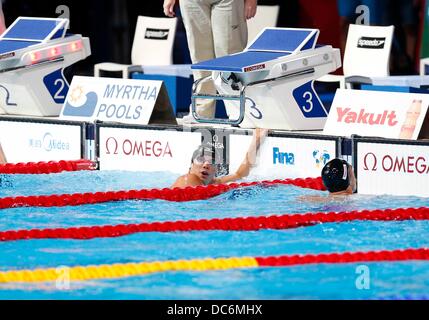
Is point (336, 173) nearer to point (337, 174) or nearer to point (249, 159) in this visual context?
point (337, 174)

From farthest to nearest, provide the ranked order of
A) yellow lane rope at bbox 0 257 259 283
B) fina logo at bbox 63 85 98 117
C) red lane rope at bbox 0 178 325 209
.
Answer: fina logo at bbox 63 85 98 117 → red lane rope at bbox 0 178 325 209 → yellow lane rope at bbox 0 257 259 283

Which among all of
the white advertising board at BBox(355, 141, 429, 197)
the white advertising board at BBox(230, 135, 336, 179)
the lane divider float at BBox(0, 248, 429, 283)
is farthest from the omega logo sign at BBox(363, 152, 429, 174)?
the lane divider float at BBox(0, 248, 429, 283)

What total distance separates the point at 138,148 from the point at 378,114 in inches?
76.1

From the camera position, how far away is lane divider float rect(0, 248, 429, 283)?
702 cm

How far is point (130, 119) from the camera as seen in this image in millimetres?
10398

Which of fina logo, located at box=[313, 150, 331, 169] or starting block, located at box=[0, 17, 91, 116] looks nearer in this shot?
fina logo, located at box=[313, 150, 331, 169]

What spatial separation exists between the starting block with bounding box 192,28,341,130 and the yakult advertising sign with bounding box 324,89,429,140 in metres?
0.53

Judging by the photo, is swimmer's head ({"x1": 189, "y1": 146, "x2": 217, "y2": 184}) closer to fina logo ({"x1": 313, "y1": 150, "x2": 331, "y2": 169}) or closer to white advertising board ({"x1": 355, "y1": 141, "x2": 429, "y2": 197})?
fina logo ({"x1": 313, "y1": 150, "x2": 331, "y2": 169})

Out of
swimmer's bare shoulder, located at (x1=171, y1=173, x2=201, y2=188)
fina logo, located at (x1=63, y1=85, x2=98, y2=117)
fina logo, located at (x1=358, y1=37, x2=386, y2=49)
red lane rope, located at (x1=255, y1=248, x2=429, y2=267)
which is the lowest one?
swimmer's bare shoulder, located at (x1=171, y1=173, x2=201, y2=188)

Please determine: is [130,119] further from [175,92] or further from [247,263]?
[247,263]

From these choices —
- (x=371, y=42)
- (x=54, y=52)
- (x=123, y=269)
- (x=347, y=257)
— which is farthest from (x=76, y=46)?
(x=347, y=257)

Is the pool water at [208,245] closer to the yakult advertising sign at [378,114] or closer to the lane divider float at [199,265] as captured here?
the lane divider float at [199,265]

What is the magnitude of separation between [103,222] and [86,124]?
2.04 metres
